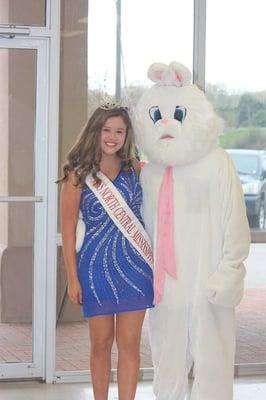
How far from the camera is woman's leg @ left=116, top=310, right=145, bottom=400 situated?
4652 mm

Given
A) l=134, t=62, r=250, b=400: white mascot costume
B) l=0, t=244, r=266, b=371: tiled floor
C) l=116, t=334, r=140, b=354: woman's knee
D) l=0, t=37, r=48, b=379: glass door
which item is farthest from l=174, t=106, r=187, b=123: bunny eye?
l=0, t=244, r=266, b=371: tiled floor

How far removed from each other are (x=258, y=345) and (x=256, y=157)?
1.38m

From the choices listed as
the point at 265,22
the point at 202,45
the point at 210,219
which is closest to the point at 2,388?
the point at 210,219

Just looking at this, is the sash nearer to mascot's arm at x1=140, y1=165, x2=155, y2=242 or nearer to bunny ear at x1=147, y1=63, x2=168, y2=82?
mascot's arm at x1=140, y1=165, x2=155, y2=242

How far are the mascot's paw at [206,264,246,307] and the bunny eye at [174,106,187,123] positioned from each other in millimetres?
790

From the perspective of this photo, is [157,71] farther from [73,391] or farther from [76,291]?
[73,391]

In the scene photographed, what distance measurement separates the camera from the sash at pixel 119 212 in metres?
4.59

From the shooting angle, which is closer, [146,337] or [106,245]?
[106,245]

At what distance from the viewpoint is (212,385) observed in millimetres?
4703

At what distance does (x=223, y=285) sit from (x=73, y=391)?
1925 millimetres

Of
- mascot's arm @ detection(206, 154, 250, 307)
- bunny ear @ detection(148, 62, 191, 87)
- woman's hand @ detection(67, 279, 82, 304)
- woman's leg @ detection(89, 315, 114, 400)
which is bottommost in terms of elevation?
woman's leg @ detection(89, 315, 114, 400)

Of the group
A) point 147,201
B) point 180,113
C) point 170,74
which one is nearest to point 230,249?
point 147,201

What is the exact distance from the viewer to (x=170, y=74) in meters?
4.70

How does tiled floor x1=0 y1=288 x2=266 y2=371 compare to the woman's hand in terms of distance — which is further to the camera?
tiled floor x1=0 y1=288 x2=266 y2=371
